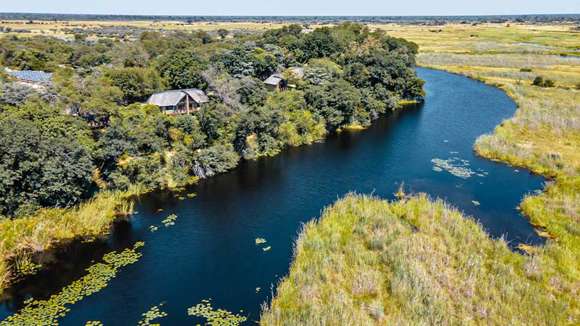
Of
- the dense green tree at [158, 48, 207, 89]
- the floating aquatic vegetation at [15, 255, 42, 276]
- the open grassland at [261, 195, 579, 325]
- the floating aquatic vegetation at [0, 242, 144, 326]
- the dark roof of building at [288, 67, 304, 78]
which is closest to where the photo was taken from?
the open grassland at [261, 195, 579, 325]

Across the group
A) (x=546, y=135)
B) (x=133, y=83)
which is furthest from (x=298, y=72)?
(x=546, y=135)

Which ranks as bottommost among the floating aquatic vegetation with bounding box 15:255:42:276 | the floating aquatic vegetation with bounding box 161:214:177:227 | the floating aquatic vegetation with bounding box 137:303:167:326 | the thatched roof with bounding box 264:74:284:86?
the floating aquatic vegetation with bounding box 137:303:167:326

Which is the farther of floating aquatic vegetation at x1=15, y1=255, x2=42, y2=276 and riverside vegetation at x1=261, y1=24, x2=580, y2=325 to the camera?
floating aquatic vegetation at x1=15, y1=255, x2=42, y2=276

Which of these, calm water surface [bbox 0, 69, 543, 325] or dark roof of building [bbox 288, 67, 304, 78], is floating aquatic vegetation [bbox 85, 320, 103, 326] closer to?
calm water surface [bbox 0, 69, 543, 325]

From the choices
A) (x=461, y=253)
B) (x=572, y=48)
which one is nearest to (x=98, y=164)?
(x=461, y=253)

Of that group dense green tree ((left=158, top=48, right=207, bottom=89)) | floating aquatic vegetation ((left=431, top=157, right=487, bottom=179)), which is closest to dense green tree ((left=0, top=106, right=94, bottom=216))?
dense green tree ((left=158, top=48, right=207, bottom=89))

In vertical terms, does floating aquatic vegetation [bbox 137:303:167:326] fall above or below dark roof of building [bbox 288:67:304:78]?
below
